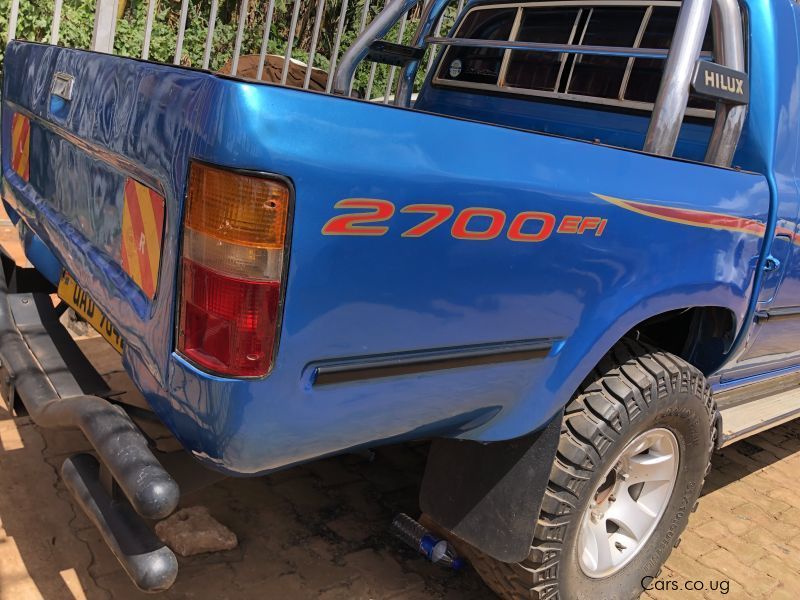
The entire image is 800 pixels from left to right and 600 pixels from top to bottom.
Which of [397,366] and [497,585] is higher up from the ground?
[397,366]

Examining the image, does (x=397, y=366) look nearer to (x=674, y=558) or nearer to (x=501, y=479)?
(x=501, y=479)

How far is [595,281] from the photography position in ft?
6.53

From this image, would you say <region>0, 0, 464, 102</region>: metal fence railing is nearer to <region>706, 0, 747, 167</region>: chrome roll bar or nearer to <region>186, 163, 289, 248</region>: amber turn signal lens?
<region>706, 0, 747, 167</region>: chrome roll bar

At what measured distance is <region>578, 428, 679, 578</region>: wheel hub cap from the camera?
2.59m

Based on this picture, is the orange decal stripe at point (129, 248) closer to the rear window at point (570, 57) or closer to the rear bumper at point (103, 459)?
the rear bumper at point (103, 459)

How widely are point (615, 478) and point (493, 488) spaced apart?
2.02 ft

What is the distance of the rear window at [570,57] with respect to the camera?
2.98 meters

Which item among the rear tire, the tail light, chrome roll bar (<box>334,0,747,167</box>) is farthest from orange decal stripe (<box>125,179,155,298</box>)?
chrome roll bar (<box>334,0,747,167</box>)

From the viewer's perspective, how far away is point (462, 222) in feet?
5.45

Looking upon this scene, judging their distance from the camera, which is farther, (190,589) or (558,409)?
(190,589)

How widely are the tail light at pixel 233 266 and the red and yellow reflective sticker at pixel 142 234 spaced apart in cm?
17

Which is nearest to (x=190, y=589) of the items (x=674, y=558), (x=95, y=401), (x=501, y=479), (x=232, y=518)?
(x=232, y=518)

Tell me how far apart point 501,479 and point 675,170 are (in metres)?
Result: 1.03

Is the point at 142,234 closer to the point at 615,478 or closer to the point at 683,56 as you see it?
the point at 683,56
